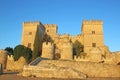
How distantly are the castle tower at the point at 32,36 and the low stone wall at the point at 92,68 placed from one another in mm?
19444

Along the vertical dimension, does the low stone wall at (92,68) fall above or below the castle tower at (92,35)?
below

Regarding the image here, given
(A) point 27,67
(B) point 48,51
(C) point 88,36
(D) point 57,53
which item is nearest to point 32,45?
(D) point 57,53

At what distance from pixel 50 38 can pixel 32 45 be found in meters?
7.76

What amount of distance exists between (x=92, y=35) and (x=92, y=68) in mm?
22051

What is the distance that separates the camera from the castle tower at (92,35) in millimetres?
44719

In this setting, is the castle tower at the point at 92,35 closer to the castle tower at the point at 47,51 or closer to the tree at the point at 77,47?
the tree at the point at 77,47

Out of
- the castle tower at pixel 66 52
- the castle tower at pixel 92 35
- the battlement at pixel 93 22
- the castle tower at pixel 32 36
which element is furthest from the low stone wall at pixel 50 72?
the battlement at pixel 93 22

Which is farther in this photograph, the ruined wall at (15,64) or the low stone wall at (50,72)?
the ruined wall at (15,64)

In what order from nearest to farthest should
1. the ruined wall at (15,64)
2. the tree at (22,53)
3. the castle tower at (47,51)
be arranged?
the castle tower at (47,51)
the ruined wall at (15,64)
the tree at (22,53)

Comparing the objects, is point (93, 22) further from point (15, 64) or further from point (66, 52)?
point (15, 64)

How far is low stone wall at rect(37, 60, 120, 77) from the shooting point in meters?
24.0

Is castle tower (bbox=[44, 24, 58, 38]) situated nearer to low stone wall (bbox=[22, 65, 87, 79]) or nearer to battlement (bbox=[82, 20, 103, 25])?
battlement (bbox=[82, 20, 103, 25])

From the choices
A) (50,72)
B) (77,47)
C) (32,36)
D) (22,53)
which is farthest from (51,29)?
(50,72)

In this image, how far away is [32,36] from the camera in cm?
4528
